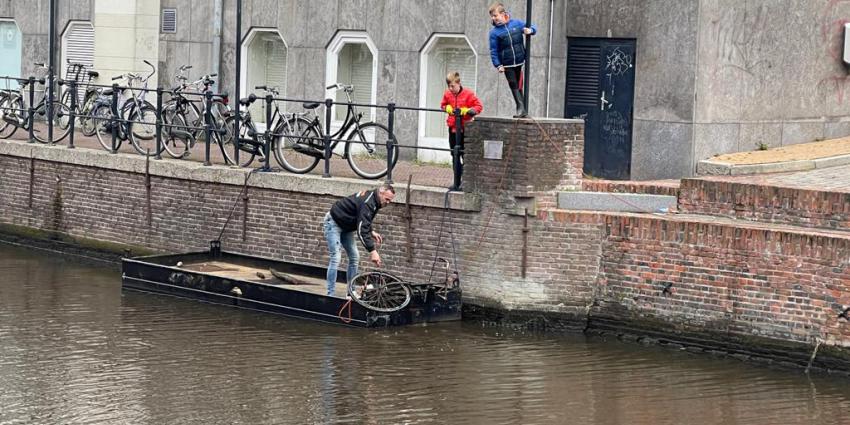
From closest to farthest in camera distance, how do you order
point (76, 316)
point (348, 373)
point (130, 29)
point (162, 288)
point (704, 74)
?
point (348, 373), point (76, 316), point (162, 288), point (704, 74), point (130, 29)

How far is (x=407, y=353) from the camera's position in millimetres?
16438

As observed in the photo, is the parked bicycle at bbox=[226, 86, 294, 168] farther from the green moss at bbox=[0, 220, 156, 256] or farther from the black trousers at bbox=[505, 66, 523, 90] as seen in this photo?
the black trousers at bbox=[505, 66, 523, 90]

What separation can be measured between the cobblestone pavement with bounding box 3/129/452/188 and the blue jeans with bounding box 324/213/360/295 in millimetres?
1447

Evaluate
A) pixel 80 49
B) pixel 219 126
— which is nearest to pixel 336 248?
pixel 219 126

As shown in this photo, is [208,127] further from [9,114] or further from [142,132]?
[9,114]

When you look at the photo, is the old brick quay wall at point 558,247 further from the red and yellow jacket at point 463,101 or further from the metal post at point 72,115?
the metal post at point 72,115

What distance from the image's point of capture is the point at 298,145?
2058 centimetres

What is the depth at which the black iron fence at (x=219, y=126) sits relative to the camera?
2011cm

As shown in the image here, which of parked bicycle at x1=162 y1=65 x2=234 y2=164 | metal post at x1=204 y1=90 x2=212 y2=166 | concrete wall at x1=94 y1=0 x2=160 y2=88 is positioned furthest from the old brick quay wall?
concrete wall at x1=94 y1=0 x2=160 y2=88

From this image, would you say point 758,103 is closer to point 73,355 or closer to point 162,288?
point 162,288

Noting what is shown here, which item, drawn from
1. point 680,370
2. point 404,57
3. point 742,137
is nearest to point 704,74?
point 742,137

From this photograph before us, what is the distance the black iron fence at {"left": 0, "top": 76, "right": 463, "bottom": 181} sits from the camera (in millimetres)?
20109

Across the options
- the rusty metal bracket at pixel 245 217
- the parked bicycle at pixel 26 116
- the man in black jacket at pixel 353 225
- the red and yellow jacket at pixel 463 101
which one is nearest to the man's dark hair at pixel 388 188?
the man in black jacket at pixel 353 225

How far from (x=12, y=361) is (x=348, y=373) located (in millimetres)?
3319
